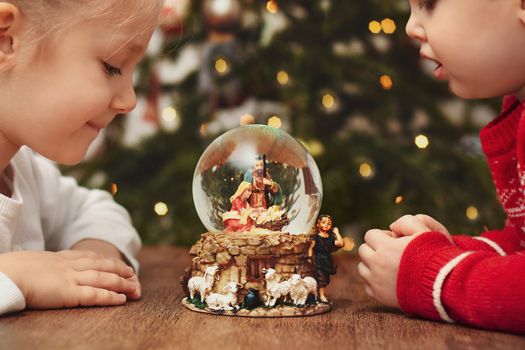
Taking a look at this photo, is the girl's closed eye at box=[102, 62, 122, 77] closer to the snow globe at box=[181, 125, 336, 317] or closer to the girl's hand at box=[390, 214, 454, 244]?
the snow globe at box=[181, 125, 336, 317]

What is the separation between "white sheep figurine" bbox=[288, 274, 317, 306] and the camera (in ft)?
3.17

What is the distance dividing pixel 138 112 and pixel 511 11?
209 centimetres

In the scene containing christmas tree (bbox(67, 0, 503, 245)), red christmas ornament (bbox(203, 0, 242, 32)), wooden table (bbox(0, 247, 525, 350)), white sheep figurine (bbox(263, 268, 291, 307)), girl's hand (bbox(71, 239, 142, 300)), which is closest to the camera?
wooden table (bbox(0, 247, 525, 350))

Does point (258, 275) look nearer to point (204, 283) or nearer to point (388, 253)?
point (204, 283)

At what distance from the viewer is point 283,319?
950 millimetres

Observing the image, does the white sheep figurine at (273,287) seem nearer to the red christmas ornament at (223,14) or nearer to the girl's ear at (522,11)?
the girl's ear at (522,11)

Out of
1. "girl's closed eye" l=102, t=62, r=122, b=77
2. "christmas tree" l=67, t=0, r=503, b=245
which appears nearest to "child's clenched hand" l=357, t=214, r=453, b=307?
"girl's closed eye" l=102, t=62, r=122, b=77

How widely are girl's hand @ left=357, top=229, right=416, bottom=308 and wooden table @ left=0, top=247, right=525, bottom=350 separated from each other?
28 mm

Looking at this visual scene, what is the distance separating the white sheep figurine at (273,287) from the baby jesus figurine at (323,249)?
0.21 ft

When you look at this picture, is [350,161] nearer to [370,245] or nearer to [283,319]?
[370,245]

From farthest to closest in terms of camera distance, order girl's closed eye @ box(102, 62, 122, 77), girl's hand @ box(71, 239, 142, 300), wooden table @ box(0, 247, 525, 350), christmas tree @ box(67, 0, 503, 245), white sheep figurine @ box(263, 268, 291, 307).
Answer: christmas tree @ box(67, 0, 503, 245), girl's hand @ box(71, 239, 142, 300), girl's closed eye @ box(102, 62, 122, 77), white sheep figurine @ box(263, 268, 291, 307), wooden table @ box(0, 247, 525, 350)

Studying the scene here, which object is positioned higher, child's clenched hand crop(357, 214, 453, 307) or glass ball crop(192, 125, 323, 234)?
glass ball crop(192, 125, 323, 234)

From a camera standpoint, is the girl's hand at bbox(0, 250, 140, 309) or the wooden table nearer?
the wooden table

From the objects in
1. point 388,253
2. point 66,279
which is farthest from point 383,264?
point 66,279
